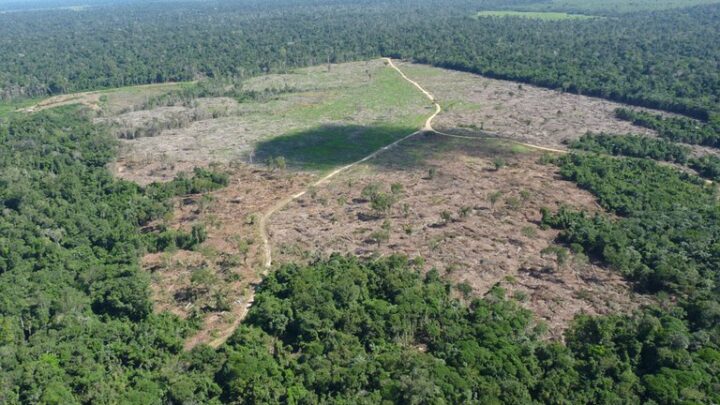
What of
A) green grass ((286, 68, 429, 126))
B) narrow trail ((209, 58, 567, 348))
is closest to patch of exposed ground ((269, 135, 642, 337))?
narrow trail ((209, 58, 567, 348))

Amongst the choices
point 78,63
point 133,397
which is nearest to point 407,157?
point 133,397

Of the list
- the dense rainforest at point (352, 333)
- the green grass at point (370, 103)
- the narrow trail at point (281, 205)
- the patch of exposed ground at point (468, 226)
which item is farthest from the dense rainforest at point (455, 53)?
the dense rainforest at point (352, 333)

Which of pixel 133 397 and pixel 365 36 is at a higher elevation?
pixel 365 36

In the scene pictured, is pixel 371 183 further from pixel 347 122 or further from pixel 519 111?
pixel 519 111

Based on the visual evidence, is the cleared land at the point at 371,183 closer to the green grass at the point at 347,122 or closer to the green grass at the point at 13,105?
the green grass at the point at 347,122

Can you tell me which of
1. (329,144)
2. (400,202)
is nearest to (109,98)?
(329,144)

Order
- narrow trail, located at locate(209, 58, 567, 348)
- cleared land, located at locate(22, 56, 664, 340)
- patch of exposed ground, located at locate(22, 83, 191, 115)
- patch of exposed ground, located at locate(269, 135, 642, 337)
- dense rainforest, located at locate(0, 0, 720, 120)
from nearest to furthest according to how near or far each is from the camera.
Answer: narrow trail, located at locate(209, 58, 567, 348)
patch of exposed ground, located at locate(269, 135, 642, 337)
cleared land, located at locate(22, 56, 664, 340)
patch of exposed ground, located at locate(22, 83, 191, 115)
dense rainforest, located at locate(0, 0, 720, 120)

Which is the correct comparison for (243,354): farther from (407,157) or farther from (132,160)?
(132,160)

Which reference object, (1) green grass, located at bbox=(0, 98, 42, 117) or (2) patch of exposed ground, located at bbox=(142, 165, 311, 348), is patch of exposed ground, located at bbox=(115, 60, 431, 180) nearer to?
(2) patch of exposed ground, located at bbox=(142, 165, 311, 348)
